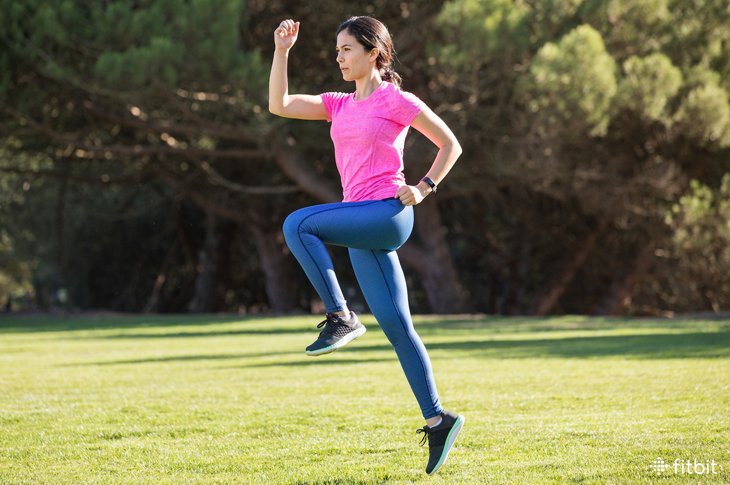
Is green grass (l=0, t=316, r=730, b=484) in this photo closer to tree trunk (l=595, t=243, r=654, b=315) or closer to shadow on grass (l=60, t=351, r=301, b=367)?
shadow on grass (l=60, t=351, r=301, b=367)

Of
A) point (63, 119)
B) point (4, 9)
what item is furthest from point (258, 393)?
point (63, 119)

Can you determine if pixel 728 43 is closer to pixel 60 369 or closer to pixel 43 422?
pixel 60 369

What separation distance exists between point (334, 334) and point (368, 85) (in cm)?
115

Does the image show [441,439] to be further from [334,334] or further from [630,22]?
[630,22]

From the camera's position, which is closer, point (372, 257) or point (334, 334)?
→ point (334, 334)

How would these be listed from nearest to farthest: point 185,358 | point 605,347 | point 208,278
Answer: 1. point 185,358
2. point 605,347
3. point 208,278

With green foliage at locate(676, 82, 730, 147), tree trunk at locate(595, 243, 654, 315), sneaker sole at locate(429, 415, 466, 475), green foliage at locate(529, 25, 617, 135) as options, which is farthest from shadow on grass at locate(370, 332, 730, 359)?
tree trunk at locate(595, 243, 654, 315)

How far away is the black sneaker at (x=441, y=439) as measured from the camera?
4988 millimetres

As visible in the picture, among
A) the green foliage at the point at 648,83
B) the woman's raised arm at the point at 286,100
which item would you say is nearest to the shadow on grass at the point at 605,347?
the green foliage at the point at 648,83

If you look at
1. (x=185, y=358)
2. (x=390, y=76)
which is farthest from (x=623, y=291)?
(x=390, y=76)

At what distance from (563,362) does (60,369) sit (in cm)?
543

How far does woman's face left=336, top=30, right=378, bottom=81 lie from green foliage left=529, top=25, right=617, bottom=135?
51.4 feet

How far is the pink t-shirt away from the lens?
4.95m

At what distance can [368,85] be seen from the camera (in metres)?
5.11
